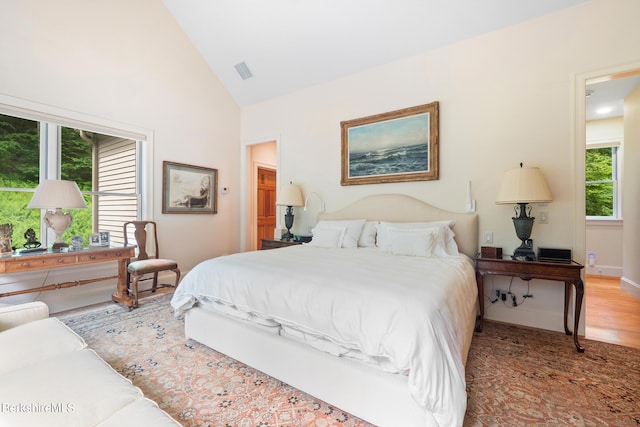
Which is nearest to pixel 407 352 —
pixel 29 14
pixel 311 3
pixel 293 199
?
pixel 293 199

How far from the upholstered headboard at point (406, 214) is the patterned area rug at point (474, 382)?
37.2 inches

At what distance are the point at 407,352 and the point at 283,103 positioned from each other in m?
4.34

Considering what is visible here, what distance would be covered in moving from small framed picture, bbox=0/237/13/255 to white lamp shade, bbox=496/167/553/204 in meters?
4.67

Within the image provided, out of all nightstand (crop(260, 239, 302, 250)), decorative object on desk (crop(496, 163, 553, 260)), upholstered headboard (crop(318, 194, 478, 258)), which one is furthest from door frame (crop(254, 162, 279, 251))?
decorative object on desk (crop(496, 163, 553, 260))

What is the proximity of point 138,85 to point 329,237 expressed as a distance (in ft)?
11.0

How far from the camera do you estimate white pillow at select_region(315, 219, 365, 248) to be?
3352 millimetres

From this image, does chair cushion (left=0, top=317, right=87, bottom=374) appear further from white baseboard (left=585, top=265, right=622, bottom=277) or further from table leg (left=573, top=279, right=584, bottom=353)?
white baseboard (left=585, top=265, right=622, bottom=277)

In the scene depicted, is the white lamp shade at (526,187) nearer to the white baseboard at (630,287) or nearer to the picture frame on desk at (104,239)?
the white baseboard at (630,287)

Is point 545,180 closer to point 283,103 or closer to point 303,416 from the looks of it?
point 303,416

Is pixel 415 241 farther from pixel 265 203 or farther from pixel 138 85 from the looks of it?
pixel 138 85

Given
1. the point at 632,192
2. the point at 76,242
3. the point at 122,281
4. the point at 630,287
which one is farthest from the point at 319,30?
the point at 630,287

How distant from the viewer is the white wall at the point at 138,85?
3.02 meters

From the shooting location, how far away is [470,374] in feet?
6.64

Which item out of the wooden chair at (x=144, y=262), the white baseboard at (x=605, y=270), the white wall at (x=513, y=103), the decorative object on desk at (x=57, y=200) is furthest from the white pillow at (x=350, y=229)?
the white baseboard at (x=605, y=270)
